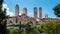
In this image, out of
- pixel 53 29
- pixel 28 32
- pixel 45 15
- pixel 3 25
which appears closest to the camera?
pixel 3 25

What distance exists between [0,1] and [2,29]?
120cm

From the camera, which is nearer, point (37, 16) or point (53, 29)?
point (53, 29)

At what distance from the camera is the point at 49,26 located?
25.2 metres

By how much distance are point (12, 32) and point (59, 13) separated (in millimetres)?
12709

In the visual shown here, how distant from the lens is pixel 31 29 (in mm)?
28312

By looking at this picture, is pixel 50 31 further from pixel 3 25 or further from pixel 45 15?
pixel 45 15

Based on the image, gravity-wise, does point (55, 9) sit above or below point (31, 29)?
above

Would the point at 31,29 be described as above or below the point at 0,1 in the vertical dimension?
below

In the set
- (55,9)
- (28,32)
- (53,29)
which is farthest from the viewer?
(55,9)

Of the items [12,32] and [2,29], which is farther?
[12,32]

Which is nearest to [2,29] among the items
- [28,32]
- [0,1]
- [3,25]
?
[3,25]

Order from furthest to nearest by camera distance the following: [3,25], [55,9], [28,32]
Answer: [55,9]
[28,32]
[3,25]

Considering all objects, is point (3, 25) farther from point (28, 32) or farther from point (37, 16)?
point (37, 16)

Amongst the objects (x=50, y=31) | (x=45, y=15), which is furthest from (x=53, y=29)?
(x=45, y=15)
